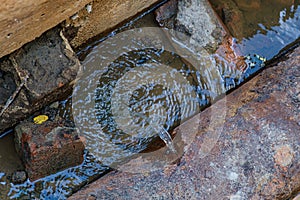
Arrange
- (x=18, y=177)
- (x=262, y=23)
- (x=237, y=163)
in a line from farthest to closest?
(x=262, y=23) < (x=18, y=177) < (x=237, y=163)

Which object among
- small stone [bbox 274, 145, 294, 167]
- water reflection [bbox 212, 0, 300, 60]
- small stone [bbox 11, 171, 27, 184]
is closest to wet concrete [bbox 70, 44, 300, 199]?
small stone [bbox 274, 145, 294, 167]

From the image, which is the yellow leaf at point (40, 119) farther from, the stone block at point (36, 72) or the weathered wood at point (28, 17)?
the weathered wood at point (28, 17)

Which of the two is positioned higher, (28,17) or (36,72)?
(28,17)

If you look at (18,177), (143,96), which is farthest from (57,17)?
(18,177)

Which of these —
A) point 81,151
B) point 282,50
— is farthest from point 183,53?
point 81,151

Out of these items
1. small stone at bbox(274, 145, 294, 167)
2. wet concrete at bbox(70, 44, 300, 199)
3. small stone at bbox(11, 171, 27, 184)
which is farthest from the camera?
small stone at bbox(11, 171, 27, 184)

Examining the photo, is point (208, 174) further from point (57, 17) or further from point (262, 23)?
point (262, 23)

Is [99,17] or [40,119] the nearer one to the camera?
[40,119]

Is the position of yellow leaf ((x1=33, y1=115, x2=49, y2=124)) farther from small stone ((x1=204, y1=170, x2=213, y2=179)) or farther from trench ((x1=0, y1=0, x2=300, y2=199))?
small stone ((x1=204, y1=170, x2=213, y2=179))
